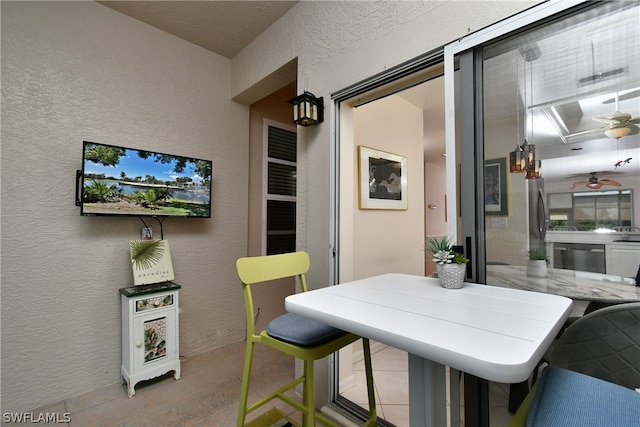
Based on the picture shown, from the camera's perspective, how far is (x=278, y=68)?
93.0 inches

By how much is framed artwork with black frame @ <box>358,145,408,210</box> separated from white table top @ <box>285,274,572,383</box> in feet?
5.02

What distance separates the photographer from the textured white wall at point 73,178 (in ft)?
5.98

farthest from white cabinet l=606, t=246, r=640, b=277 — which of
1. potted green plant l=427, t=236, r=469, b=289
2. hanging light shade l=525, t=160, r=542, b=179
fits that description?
potted green plant l=427, t=236, r=469, b=289

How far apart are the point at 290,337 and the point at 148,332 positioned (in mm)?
1455

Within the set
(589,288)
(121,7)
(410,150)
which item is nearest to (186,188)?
(121,7)

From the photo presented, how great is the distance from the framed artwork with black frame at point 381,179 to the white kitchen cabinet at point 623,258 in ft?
5.68

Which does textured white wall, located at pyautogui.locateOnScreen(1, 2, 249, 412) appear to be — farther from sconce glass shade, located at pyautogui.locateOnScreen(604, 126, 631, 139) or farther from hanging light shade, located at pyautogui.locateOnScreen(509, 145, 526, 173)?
sconce glass shade, located at pyautogui.locateOnScreen(604, 126, 631, 139)

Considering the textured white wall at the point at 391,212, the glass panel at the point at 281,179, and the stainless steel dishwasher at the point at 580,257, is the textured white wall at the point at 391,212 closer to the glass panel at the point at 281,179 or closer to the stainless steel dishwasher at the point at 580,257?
the glass panel at the point at 281,179

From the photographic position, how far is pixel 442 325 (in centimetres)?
73

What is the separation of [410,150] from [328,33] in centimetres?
174

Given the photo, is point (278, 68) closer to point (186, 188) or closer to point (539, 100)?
point (186, 188)

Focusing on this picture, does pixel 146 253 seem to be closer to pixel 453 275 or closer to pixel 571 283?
pixel 453 275

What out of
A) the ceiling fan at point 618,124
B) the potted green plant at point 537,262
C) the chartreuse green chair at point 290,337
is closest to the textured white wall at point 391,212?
the chartreuse green chair at point 290,337

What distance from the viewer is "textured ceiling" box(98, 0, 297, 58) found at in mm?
2160
